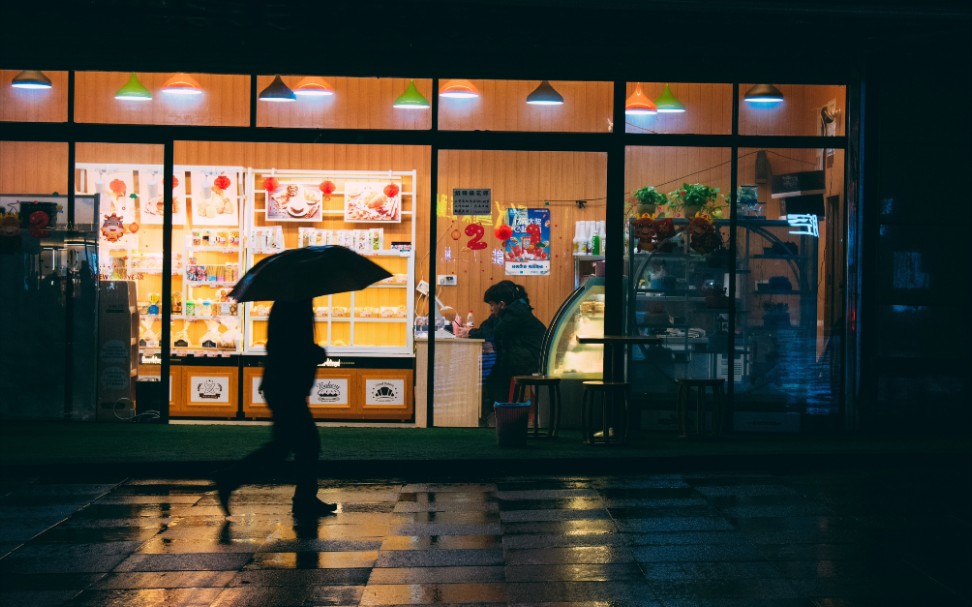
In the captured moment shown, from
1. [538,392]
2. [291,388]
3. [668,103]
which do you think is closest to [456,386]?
[538,392]

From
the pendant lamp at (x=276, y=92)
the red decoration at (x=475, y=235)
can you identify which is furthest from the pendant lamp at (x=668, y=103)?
the pendant lamp at (x=276, y=92)

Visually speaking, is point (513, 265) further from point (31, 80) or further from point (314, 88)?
point (31, 80)

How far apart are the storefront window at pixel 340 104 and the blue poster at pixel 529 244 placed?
64.4 inches

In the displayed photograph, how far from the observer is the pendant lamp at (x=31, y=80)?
1223cm

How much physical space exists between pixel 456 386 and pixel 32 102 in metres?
6.09

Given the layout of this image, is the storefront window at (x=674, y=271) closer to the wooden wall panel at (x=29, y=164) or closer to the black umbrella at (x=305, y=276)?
the black umbrella at (x=305, y=276)

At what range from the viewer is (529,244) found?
1276 cm

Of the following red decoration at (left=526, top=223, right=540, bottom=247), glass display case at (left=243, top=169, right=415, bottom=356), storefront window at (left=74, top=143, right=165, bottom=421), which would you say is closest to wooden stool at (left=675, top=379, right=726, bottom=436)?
red decoration at (left=526, top=223, right=540, bottom=247)

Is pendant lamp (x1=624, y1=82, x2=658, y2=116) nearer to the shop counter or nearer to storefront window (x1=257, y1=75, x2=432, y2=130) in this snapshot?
storefront window (x1=257, y1=75, x2=432, y2=130)

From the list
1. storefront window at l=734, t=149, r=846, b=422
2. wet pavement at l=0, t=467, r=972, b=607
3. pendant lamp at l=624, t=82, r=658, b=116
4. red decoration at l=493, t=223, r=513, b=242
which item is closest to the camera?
wet pavement at l=0, t=467, r=972, b=607

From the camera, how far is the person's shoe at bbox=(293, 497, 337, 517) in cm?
799

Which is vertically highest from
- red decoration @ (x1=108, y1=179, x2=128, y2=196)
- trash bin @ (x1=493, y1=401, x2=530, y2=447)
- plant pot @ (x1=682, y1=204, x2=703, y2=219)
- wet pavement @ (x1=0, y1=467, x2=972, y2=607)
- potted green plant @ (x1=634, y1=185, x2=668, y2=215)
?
red decoration @ (x1=108, y1=179, x2=128, y2=196)

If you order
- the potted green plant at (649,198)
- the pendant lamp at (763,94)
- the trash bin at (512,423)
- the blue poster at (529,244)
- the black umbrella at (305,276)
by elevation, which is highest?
the pendant lamp at (763,94)

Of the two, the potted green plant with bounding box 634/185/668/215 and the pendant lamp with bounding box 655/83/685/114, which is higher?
the pendant lamp with bounding box 655/83/685/114
